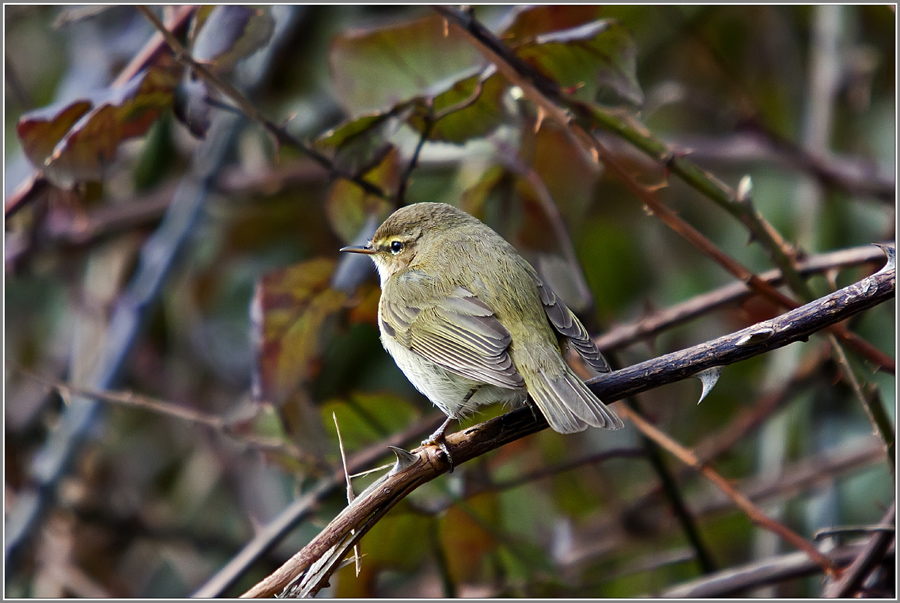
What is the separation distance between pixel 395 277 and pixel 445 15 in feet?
3.38

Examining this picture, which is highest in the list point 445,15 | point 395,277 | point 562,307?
point 445,15

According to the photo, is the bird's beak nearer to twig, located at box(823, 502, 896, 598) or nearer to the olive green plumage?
the olive green plumage

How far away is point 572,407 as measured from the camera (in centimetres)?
212

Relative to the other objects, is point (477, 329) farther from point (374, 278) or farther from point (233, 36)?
point (233, 36)

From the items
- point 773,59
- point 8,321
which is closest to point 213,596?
point 8,321

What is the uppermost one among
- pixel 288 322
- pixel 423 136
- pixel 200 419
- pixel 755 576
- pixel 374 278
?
pixel 423 136

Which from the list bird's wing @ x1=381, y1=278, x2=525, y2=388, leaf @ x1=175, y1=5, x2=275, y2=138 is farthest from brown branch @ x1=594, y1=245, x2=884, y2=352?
leaf @ x1=175, y1=5, x2=275, y2=138

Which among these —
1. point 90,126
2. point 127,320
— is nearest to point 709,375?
point 90,126

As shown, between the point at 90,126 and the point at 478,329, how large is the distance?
1.36 metres

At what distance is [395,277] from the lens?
3.02 m

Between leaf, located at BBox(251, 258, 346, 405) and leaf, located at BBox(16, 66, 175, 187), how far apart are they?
654 mm

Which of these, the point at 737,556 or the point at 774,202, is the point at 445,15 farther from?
the point at 737,556

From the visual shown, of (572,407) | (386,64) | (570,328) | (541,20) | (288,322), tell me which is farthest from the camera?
(386,64)

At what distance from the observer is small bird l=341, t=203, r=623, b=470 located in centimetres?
232
